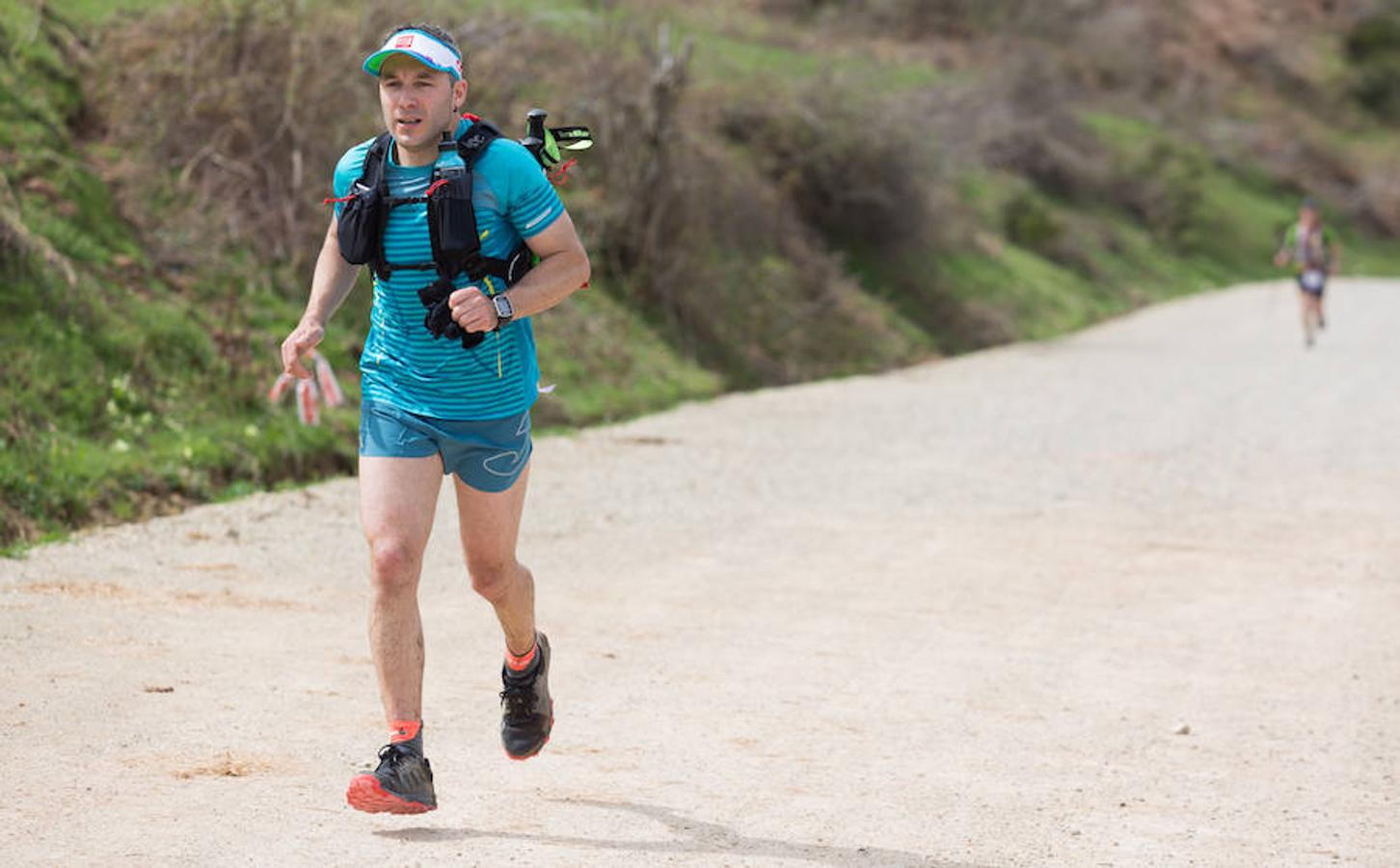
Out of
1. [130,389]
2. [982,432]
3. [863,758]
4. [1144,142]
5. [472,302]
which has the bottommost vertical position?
[1144,142]

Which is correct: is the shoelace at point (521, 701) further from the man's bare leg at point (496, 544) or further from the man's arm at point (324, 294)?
the man's arm at point (324, 294)

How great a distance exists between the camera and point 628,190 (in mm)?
20359

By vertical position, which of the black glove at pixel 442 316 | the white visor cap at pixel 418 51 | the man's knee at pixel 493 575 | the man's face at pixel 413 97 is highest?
the white visor cap at pixel 418 51

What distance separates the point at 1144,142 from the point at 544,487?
38.3m

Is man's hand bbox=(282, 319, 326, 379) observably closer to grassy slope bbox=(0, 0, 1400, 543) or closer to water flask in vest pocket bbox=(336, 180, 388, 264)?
water flask in vest pocket bbox=(336, 180, 388, 264)

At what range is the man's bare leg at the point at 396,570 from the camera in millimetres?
5129

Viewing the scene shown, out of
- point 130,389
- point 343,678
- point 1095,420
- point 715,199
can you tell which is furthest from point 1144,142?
point 343,678

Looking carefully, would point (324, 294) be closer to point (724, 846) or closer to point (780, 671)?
point (724, 846)

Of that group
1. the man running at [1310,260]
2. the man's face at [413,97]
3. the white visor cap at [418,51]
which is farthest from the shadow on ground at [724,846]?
the man running at [1310,260]

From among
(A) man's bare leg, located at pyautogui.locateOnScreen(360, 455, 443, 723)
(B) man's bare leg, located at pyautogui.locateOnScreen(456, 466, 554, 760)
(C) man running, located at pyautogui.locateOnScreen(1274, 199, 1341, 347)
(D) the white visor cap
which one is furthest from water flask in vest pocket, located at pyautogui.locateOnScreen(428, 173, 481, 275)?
(C) man running, located at pyautogui.locateOnScreen(1274, 199, 1341, 347)

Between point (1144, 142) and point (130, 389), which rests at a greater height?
point (130, 389)

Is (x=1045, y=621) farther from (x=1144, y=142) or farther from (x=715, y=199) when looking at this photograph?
(x=1144, y=142)

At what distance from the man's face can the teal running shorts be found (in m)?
0.76

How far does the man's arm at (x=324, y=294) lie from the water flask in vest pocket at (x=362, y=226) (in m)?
0.09
